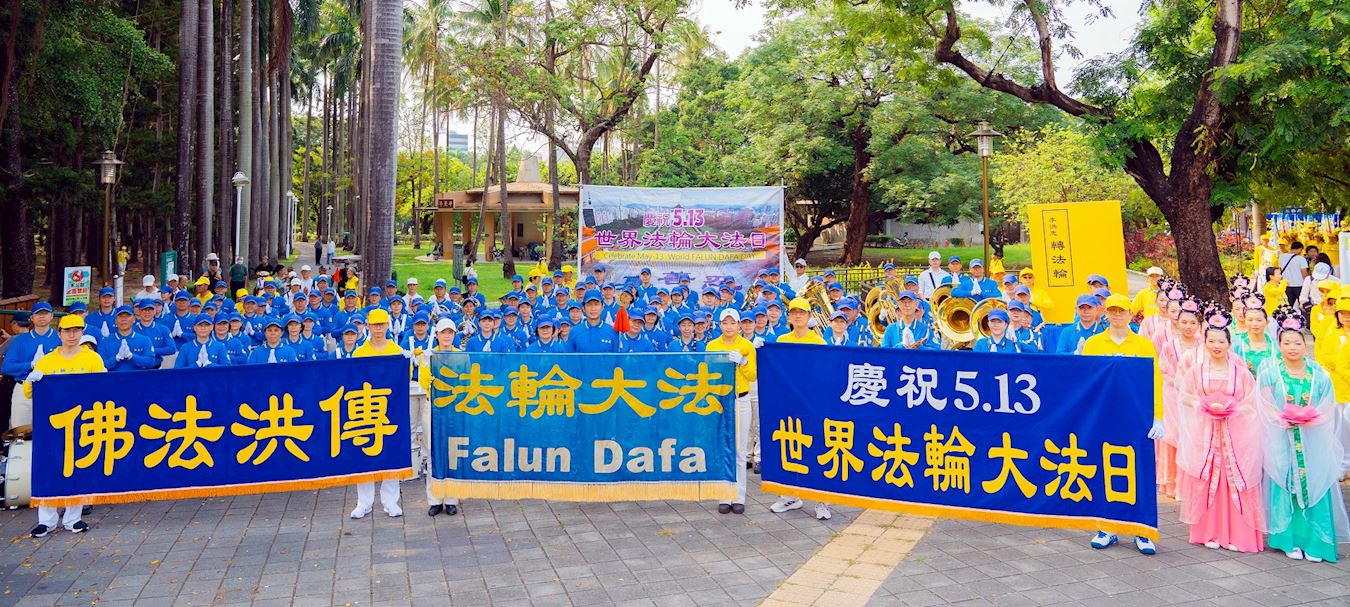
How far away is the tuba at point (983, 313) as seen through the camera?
10.6m

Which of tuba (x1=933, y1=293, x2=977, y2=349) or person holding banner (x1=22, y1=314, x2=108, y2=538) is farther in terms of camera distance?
tuba (x1=933, y1=293, x2=977, y2=349)

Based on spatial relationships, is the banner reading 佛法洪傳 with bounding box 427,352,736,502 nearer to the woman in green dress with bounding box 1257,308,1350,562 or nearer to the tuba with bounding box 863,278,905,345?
the woman in green dress with bounding box 1257,308,1350,562

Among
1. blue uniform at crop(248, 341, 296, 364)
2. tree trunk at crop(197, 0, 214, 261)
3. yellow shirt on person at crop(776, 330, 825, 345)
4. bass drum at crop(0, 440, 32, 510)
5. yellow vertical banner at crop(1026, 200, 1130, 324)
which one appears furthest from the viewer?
tree trunk at crop(197, 0, 214, 261)

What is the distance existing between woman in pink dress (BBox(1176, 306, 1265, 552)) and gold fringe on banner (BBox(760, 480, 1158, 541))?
1.99 feet

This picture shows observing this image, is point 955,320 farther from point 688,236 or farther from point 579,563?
point 688,236

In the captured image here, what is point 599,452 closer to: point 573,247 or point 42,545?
point 42,545

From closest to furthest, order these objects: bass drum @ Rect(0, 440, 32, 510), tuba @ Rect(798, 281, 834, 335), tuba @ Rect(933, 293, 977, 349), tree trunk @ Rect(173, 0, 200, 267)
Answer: bass drum @ Rect(0, 440, 32, 510) → tuba @ Rect(933, 293, 977, 349) → tuba @ Rect(798, 281, 834, 335) → tree trunk @ Rect(173, 0, 200, 267)

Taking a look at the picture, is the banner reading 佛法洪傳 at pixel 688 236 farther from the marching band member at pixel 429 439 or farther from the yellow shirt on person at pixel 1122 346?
the yellow shirt on person at pixel 1122 346

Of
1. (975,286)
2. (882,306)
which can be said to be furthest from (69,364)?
(975,286)

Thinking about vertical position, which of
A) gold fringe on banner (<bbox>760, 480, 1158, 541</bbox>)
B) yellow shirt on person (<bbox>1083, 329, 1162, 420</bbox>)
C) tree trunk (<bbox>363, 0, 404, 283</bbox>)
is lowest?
gold fringe on banner (<bbox>760, 480, 1158, 541</bbox>)

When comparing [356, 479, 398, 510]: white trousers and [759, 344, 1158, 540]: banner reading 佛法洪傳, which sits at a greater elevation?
[759, 344, 1158, 540]: banner reading 佛法洪傳

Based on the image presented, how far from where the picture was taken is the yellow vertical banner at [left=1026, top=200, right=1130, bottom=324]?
46.8 feet

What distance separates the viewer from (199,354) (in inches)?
385

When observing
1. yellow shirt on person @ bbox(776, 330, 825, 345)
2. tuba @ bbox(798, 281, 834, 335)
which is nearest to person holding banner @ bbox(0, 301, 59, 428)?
yellow shirt on person @ bbox(776, 330, 825, 345)
